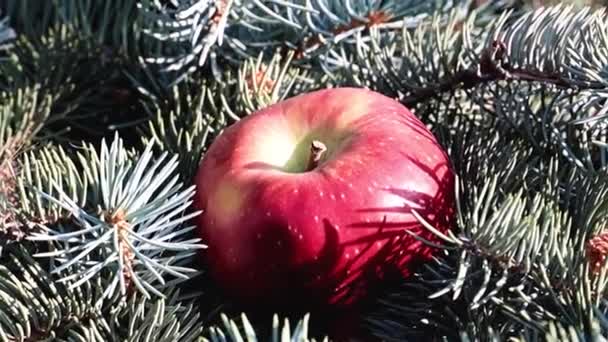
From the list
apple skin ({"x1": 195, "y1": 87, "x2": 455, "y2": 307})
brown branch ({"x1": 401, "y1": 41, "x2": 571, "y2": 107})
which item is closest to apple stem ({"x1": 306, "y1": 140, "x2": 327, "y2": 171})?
apple skin ({"x1": 195, "y1": 87, "x2": 455, "y2": 307})

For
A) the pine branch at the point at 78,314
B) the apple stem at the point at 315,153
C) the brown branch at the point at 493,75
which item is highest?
the brown branch at the point at 493,75

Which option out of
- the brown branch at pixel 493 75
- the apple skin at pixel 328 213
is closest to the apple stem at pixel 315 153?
the apple skin at pixel 328 213

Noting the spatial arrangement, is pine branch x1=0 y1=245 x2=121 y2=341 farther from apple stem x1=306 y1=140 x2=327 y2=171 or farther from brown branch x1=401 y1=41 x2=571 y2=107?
brown branch x1=401 y1=41 x2=571 y2=107

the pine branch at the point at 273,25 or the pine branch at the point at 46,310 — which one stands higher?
the pine branch at the point at 273,25

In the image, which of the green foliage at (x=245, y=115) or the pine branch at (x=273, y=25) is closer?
the green foliage at (x=245, y=115)

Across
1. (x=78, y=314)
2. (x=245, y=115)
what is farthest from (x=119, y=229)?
(x=245, y=115)

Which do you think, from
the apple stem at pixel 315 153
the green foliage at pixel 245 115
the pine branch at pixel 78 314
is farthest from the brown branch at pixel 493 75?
the pine branch at pixel 78 314

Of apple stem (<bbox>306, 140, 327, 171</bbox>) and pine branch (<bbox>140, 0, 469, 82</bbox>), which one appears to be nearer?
apple stem (<bbox>306, 140, 327, 171</bbox>)

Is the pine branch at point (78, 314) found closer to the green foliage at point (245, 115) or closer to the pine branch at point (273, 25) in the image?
the green foliage at point (245, 115)

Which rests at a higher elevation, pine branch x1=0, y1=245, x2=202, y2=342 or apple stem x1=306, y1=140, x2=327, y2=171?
apple stem x1=306, y1=140, x2=327, y2=171
